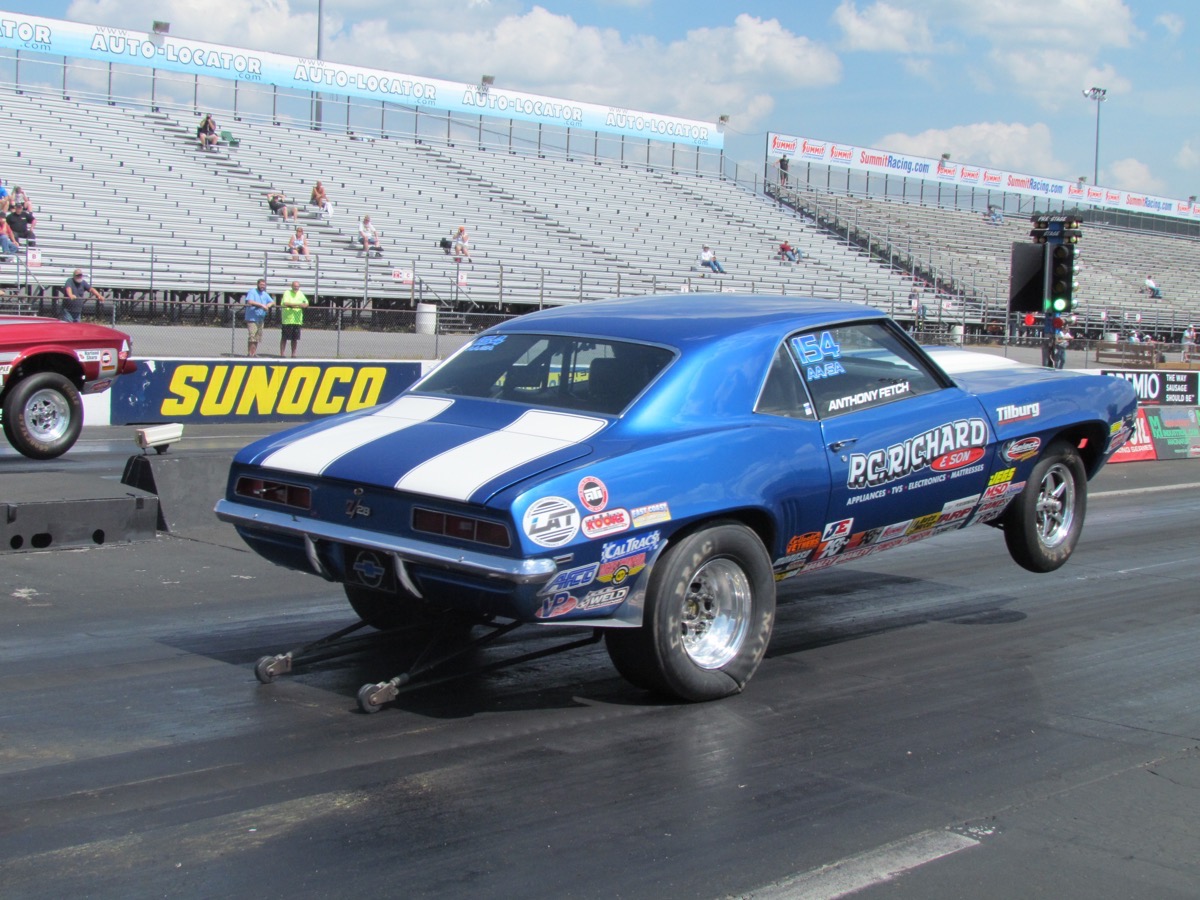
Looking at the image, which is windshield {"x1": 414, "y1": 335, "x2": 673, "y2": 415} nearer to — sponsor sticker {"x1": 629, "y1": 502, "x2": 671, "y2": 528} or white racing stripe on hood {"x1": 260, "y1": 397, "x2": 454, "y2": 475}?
white racing stripe on hood {"x1": 260, "y1": 397, "x2": 454, "y2": 475}

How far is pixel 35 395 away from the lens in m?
12.7

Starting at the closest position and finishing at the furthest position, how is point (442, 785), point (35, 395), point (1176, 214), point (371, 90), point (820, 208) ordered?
point (442, 785)
point (35, 395)
point (371, 90)
point (820, 208)
point (1176, 214)

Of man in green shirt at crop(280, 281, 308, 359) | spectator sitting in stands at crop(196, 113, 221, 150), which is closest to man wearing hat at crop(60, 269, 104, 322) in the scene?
man in green shirt at crop(280, 281, 308, 359)

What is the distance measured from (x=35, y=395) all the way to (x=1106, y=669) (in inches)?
407

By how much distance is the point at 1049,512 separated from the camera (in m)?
7.41

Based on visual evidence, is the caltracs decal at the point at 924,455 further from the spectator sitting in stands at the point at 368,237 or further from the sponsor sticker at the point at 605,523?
the spectator sitting in stands at the point at 368,237

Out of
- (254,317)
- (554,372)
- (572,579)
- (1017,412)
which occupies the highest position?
(254,317)

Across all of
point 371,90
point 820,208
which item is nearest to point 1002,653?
point 371,90

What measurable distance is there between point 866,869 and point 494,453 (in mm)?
2093

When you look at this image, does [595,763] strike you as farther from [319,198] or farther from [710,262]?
[710,262]

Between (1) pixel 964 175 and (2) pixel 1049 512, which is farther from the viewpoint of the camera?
(1) pixel 964 175

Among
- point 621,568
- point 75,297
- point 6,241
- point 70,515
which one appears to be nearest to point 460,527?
point 621,568

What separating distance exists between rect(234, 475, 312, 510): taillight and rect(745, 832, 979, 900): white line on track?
2550 mm

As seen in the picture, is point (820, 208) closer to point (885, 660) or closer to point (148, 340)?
point (148, 340)
